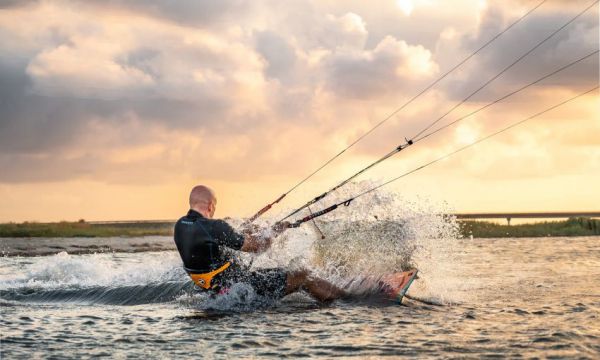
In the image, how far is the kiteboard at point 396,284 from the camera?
1319 cm

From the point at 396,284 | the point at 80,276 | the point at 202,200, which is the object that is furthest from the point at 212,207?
the point at 80,276

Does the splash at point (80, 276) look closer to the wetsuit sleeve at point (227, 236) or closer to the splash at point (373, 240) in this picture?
the splash at point (373, 240)

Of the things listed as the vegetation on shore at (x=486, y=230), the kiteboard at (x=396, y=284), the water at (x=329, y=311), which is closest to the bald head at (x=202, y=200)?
the water at (x=329, y=311)

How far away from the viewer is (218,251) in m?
11.7

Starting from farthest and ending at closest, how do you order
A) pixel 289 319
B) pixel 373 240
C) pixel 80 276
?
pixel 80 276
pixel 373 240
pixel 289 319

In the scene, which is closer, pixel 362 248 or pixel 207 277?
pixel 207 277

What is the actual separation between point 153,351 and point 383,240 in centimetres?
628

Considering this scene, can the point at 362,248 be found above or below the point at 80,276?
above

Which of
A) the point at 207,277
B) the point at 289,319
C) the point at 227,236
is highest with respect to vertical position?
the point at 227,236

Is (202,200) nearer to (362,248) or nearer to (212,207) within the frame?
(212,207)

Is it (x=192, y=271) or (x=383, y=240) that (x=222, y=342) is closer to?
(x=192, y=271)

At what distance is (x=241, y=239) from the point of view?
446 inches

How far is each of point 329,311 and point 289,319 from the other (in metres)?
1.04

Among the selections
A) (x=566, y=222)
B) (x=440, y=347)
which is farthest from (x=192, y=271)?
(x=566, y=222)
